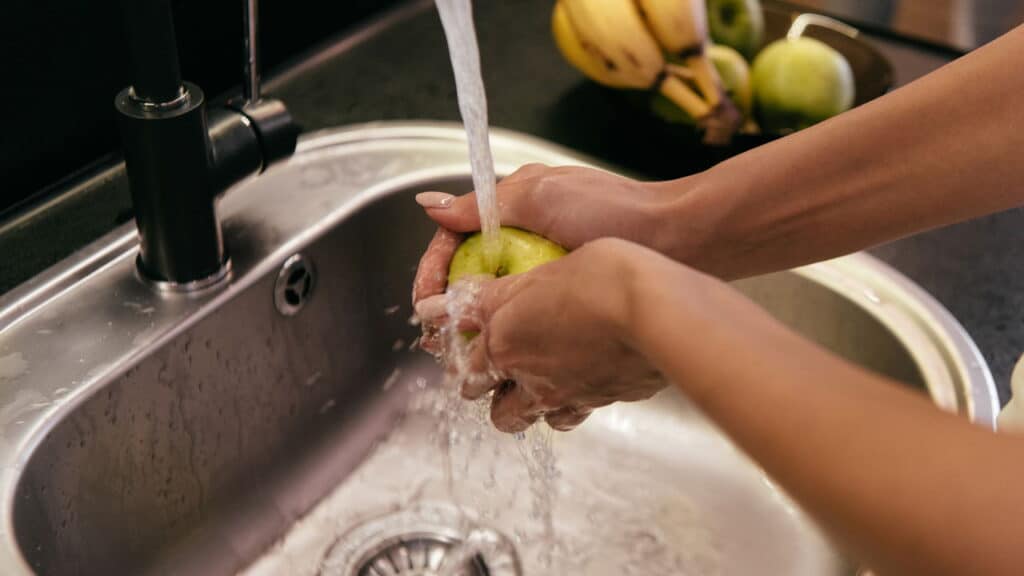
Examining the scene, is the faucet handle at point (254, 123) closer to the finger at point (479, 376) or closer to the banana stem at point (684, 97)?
the finger at point (479, 376)

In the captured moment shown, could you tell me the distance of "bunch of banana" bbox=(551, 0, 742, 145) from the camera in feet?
3.02

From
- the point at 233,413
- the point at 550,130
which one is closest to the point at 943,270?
the point at 550,130

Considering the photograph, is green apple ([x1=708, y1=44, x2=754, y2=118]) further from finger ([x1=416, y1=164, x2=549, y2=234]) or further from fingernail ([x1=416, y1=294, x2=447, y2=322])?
fingernail ([x1=416, y1=294, x2=447, y2=322])

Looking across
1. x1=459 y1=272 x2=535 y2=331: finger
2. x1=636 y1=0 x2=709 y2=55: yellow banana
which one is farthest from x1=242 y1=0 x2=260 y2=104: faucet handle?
x1=636 y1=0 x2=709 y2=55: yellow banana

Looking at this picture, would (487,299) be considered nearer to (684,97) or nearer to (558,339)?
(558,339)

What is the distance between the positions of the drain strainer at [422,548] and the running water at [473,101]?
0.91 feet

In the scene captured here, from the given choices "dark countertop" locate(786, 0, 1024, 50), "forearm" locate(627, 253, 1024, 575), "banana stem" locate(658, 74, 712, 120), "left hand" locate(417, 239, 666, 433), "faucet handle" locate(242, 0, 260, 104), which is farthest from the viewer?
"dark countertop" locate(786, 0, 1024, 50)

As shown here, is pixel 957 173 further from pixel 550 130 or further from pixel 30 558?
pixel 30 558

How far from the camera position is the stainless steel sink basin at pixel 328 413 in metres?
0.70

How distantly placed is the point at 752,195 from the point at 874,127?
9 cm

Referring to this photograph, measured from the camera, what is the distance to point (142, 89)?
0.68m

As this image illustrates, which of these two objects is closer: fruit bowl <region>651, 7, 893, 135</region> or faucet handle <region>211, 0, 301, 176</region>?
faucet handle <region>211, 0, 301, 176</region>

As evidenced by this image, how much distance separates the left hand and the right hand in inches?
2.3

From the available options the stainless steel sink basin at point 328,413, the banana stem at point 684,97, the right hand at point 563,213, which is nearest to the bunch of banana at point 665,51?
the banana stem at point 684,97
